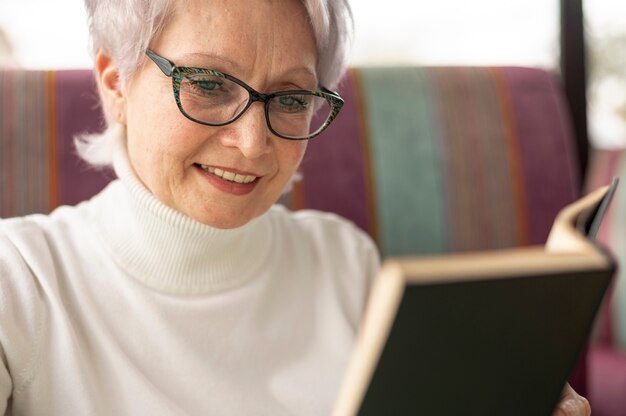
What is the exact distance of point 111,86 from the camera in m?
1.35

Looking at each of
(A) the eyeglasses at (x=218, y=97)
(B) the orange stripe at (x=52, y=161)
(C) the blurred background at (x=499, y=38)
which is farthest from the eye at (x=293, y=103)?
(C) the blurred background at (x=499, y=38)

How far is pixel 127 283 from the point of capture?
132cm

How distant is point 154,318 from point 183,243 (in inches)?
5.8

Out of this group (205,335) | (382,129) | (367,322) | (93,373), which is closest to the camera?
(367,322)

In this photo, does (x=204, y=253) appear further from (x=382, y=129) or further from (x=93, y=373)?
(x=382, y=129)

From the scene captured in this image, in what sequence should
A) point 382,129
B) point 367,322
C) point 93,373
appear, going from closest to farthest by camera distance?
point 367,322 → point 93,373 → point 382,129

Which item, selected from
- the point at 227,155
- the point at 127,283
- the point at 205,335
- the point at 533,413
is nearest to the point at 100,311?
the point at 127,283

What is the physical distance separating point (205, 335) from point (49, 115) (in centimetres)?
67

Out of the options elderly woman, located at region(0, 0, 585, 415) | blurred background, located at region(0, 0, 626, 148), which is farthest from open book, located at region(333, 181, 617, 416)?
blurred background, located at region(0, 0, 626, 148)

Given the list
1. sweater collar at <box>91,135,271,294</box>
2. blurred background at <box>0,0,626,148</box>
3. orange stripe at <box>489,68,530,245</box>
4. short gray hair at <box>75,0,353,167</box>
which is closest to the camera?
short gray hair at <box>75,0,353,167</box>

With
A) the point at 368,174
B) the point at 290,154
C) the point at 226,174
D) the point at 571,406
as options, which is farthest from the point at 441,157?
the point at 571,406

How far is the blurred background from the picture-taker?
2.51 m

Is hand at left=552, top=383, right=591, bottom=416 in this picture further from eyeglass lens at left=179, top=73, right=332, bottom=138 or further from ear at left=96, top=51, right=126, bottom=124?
ear at left=96, top=51, right=126, bottom=124

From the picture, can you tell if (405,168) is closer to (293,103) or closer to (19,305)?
(293,103)
